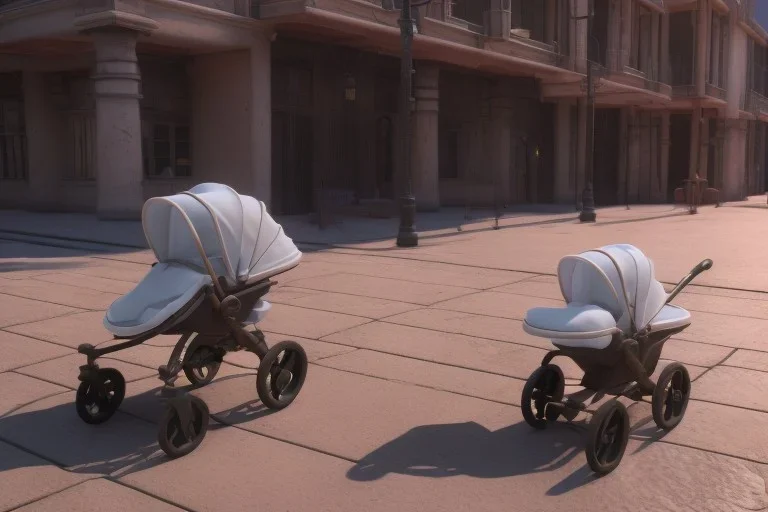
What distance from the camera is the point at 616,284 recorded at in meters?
4.56

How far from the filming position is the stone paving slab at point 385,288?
9.31 metres

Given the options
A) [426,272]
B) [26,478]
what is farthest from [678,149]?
[26,478]

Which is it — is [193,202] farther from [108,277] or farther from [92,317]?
[108,277]

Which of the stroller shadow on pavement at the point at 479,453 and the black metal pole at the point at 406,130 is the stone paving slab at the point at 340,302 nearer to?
the stroller shadow on pavement at the point at 479,453

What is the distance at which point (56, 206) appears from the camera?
21.9 m

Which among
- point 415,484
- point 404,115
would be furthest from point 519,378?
point 404,115

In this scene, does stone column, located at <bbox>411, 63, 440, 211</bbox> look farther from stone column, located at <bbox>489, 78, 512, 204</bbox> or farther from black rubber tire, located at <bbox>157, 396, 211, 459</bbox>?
black rubber tire, located at <bbox>157, 396, 211, 459</bbox>

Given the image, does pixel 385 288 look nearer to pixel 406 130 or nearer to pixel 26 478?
pixel 406 130

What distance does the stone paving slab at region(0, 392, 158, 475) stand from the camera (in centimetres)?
420

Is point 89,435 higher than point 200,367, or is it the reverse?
point 200,367

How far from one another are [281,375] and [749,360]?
12.5ft

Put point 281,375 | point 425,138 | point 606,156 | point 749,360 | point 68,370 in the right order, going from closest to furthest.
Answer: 1. point 281,375
2. point 68,370
3. point 749,360
4. point 425,138
5. point 606,156

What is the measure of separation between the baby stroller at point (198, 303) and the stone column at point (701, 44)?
122 feet

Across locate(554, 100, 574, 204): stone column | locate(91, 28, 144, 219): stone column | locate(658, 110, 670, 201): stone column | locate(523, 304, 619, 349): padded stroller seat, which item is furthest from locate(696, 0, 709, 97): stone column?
locate(523, 304, 619, 349): padded stroller seat
